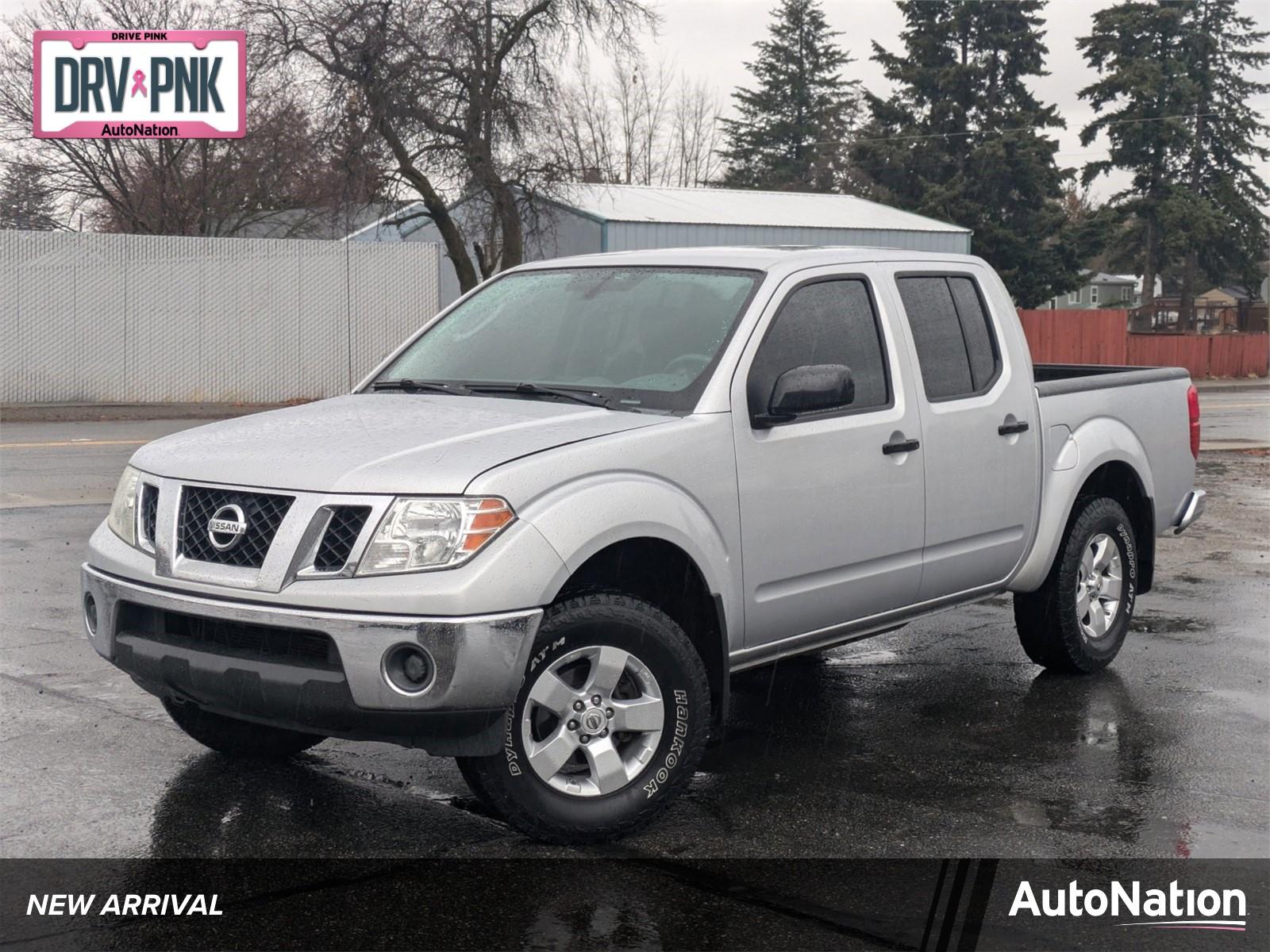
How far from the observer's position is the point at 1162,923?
13.5 ft

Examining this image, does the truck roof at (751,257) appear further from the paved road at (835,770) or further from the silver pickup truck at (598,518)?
the paved road at (835,770)

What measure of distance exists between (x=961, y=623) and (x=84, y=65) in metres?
27.0

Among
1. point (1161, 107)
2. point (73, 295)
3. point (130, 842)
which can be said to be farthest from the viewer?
point (1161, 107)

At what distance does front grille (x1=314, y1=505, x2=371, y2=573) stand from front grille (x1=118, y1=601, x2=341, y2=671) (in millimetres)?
203

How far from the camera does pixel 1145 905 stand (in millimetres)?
4242

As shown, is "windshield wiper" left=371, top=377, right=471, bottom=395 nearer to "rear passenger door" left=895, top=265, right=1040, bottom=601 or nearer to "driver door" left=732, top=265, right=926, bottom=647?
"driver door" left=732, top=265, right=926, bottom=647

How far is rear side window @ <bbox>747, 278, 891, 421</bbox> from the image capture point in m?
5.55

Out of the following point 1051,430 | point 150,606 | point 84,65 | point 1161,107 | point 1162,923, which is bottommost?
point 1162,923

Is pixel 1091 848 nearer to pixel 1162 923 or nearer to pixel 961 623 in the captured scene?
pixel 1162 923

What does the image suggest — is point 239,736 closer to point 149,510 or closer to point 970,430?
point 149,510

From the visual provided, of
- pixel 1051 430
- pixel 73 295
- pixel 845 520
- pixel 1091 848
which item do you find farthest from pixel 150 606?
pixel 73 295

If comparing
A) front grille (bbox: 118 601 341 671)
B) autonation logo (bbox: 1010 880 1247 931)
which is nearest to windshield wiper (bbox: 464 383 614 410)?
front grille (bbox: 118 601 341 671)

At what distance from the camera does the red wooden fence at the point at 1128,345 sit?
1660 inches

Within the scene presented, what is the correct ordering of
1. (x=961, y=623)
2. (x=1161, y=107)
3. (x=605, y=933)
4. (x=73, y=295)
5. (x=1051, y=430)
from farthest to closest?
1. (x=1161, y=107)
2. (x=73, y=295)
3. (x=961, y=623)
4. (x=1051, y=430)
5. (x=605, y=933)
